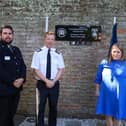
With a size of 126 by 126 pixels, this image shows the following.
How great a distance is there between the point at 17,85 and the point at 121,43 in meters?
2.72

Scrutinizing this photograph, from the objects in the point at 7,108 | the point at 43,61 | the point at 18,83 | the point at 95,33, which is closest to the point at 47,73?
the point at 43,61

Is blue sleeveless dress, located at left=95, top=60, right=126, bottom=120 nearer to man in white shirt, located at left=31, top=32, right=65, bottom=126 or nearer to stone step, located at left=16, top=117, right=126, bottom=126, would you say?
man in white shirt, located at left=31, top=32, right=65, bottom=126

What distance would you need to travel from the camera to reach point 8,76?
5902mm

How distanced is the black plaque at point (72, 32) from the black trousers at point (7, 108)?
7.11ft

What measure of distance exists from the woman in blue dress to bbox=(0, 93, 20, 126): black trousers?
1412 mm

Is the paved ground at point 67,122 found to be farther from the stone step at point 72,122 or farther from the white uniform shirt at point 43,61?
the white uniform shirt at point 43,61

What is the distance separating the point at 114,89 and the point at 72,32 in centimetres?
199

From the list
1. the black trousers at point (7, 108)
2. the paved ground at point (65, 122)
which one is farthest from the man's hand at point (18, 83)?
the paved ground at point (65, 122)

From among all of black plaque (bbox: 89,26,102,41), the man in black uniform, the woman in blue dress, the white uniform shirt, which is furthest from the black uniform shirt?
black plaque (bbox: 89,26,102,41)

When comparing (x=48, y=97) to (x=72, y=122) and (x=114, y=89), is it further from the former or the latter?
(x=72, y=122)

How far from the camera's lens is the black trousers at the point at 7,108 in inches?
235

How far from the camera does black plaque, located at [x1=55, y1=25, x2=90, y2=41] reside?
7.77 meters

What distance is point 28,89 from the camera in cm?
796

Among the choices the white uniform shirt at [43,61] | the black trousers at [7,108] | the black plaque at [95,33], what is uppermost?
the black plaque at [95,33]
